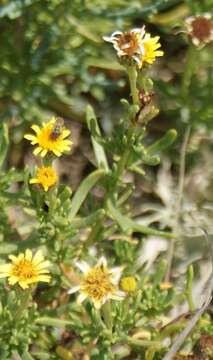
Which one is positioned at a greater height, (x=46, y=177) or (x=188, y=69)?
(x=46, y=177)

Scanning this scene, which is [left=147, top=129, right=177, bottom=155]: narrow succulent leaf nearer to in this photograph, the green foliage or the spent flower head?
the green foliage

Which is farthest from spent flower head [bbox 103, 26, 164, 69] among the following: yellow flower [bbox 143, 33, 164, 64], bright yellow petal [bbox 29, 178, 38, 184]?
bright yellow petal [bbox 29, 178, 38, 184]

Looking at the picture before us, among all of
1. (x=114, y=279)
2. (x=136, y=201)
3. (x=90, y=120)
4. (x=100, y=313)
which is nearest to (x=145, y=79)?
(x=90, y=120)

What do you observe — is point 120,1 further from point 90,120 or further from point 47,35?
point 90,120

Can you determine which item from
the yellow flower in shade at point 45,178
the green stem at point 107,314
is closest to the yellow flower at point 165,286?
the green stem at point 107,314

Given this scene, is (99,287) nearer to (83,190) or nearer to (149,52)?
Answer: (83,190)

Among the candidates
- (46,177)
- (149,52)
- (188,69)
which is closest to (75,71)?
(188,69)

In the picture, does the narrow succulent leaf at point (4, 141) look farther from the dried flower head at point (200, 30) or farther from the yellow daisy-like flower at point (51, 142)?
the dried flower head at point (200, 30)
